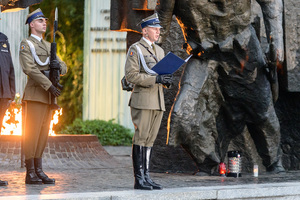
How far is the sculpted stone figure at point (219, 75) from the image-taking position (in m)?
9.05

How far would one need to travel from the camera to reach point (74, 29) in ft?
79.8

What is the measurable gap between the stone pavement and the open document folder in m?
1.19

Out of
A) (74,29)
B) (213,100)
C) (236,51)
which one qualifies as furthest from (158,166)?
(74,29)

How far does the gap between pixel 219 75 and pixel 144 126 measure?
2411 mm

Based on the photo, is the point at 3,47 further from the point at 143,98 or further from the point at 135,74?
the point at 143,98

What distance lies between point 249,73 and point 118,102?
11142mm

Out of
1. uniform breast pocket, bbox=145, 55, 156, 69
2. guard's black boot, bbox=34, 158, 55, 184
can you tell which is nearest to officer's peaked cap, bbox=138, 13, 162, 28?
uniform breast pocket, bbox=145, 55, 156, 69

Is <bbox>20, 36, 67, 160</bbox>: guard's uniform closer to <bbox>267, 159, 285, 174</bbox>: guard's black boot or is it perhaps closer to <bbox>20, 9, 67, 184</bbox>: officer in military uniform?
<bbox>20, 9, 67, 184</bbox>: officer in military uniform

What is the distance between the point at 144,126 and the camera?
292 inches

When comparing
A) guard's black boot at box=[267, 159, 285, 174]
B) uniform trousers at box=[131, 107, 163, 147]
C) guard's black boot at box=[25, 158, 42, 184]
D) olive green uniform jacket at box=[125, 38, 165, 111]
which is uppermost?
olive green uniform jacket at box=[125, 38, 165, 111]

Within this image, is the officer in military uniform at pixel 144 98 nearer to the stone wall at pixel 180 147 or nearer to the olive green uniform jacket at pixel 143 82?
the olive green uniform jacket at pixel 143 82

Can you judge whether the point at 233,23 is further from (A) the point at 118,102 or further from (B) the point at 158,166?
(A) the point at 118,102

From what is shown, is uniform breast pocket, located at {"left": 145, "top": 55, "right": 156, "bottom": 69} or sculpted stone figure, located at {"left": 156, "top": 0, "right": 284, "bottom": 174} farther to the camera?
sculpted stone figure, located at {"left": 156, "top": 0, "right": 284, "bottom": 174}

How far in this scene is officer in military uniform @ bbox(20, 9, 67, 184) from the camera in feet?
26.1
